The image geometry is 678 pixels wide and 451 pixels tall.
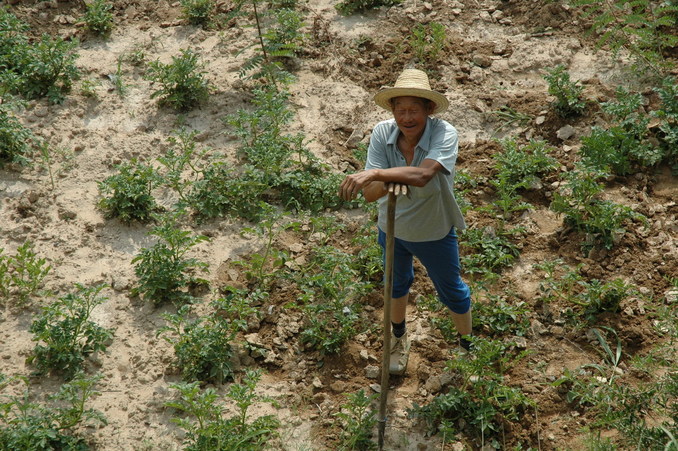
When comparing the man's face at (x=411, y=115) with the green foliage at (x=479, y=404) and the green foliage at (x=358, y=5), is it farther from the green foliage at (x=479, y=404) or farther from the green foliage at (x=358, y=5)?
the green foliage at (x=358, y=5)

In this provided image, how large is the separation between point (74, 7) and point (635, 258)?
603cm

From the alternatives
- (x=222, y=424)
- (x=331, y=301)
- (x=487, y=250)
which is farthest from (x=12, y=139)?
(x=487, y=250)

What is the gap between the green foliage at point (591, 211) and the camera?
17.1ft

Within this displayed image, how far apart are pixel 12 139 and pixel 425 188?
375 centimetres

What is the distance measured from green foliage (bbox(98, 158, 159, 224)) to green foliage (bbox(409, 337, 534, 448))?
265 centimetres

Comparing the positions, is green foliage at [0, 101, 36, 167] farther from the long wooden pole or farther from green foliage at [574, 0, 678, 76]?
green foliage at [574, 0, 678, 76]

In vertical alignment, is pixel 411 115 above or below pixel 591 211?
above

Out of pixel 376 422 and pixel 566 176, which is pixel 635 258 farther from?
pixel 376 422

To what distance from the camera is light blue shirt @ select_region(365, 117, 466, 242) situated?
3.88 metres

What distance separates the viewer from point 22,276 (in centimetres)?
509

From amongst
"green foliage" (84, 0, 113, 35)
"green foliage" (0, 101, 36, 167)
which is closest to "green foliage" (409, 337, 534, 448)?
"green foliage" (0, 101, 36, 167)

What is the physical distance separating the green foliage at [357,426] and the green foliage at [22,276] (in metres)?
2.33

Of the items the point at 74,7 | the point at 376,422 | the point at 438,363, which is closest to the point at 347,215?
the point at 438,363

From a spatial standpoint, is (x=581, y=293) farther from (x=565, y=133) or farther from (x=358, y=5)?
(x=358, y=5)
